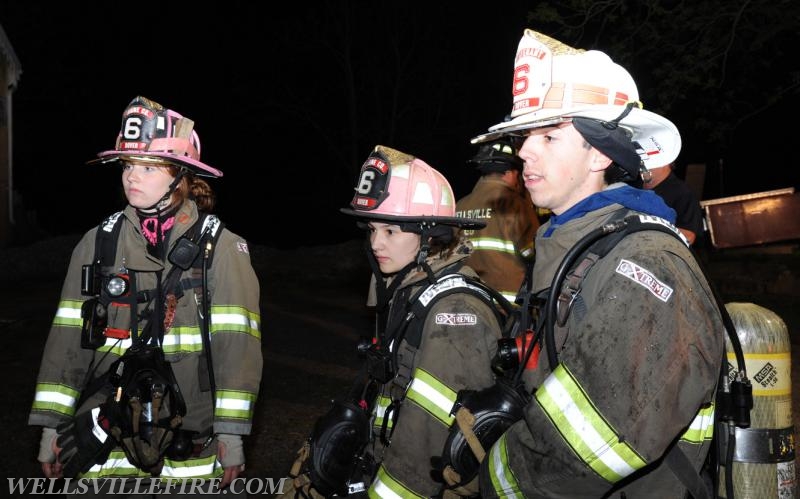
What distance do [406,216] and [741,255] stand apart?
1355 centimetres

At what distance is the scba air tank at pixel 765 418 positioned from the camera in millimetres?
3500

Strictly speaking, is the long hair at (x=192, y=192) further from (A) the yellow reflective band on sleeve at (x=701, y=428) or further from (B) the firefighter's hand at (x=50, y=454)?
(A) the yellow reflective band on sleeve at (x=701, y=428)

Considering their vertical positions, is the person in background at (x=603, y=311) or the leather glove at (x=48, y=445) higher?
the person in background at (x=603, y=311)

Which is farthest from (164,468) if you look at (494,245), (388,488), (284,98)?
(284,98)

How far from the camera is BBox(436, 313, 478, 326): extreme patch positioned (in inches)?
124

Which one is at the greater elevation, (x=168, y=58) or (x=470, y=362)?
(x=168, y=58)

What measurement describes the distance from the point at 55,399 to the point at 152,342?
0.53m

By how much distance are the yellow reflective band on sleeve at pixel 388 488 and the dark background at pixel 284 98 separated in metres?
15.6

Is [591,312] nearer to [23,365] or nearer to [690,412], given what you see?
[690,412]

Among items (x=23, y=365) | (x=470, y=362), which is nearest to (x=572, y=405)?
(x=470, y=362)

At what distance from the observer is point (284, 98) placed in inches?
1115

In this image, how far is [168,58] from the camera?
34688 mm

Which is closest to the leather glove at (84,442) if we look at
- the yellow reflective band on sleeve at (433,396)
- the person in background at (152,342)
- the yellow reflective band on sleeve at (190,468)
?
the person in background at (152,342)

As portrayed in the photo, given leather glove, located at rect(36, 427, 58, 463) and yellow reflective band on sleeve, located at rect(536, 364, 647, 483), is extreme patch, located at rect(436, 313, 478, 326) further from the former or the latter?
leather glove, located at rect(36, 427, 58, 463)
